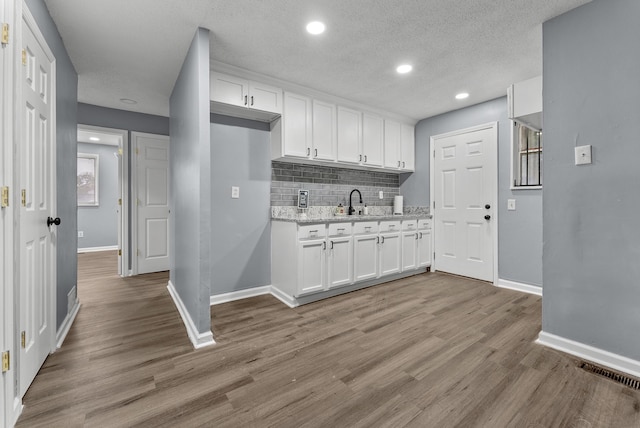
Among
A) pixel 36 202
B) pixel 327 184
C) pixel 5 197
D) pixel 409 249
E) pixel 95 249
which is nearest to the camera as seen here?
pixel 5 197

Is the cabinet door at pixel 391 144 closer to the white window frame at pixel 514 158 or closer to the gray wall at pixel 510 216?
the gray wall at pixel 510 216

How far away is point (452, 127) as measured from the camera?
160 inches

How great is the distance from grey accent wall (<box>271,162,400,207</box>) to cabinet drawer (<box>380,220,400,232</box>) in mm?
680

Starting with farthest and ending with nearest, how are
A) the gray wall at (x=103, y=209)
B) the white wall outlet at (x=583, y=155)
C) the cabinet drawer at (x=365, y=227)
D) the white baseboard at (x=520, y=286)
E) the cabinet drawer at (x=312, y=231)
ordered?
the gray wall at (x=103, y=209) → the cabinet drawer at (x=365, y=227) → the white baseboard at (x=520, y=286) → the cabinet drawer at (x=312, y=231) → the white wall outlet at (x=583, y=155)

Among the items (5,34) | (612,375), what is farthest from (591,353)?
(5,34)

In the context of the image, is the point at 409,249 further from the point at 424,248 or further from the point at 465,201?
the point at 465,201

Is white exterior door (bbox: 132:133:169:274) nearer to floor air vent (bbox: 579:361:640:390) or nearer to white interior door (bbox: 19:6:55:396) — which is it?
white interior door (bbox: 19:6:55:396)

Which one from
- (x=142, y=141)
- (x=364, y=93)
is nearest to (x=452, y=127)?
(x=364, y=93)

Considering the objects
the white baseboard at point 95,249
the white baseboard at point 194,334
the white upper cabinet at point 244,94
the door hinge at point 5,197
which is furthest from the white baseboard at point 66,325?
the white baseboard at point 95,249

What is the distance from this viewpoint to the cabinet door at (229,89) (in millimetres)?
2703

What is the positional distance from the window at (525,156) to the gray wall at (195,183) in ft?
11.6

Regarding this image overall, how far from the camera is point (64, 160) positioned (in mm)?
2303

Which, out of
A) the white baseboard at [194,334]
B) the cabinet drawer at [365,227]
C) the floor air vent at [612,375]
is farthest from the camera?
the cabinet drawer at [365,227]

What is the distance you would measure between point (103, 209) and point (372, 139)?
633 cm
